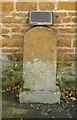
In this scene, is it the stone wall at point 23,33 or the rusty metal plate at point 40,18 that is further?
the stone wall at point 23,33

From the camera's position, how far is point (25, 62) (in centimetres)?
437

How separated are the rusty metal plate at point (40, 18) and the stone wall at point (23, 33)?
12cm

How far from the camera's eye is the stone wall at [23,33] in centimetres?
460

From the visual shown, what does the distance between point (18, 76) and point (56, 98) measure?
740 mm

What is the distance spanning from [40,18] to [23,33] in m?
0.39

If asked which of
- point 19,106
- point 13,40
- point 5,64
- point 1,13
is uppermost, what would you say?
point 1,13

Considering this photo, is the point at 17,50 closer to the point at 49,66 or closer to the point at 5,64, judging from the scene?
the point at 5,64

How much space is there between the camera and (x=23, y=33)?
4684mm

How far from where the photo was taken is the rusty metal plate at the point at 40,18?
440 cm

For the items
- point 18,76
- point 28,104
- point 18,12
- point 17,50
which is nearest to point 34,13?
point 18,12

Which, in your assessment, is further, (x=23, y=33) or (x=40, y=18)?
(x=23, y=33)

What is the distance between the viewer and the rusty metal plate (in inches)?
173

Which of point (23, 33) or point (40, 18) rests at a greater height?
point (40, 18)

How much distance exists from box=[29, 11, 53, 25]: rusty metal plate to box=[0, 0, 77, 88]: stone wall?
125mm
